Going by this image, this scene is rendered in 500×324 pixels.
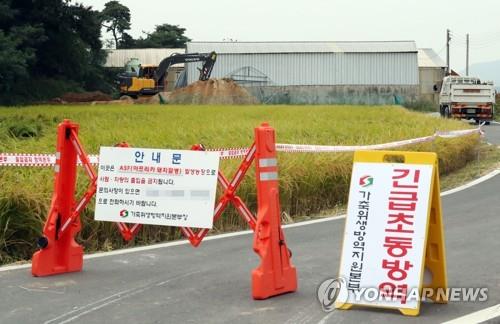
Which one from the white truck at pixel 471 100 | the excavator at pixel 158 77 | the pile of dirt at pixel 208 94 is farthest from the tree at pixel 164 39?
the white truck at pixel 471 100

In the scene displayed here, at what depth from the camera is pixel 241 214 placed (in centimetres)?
596

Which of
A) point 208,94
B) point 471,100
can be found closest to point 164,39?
point 208,94

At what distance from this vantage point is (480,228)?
26.9 ft

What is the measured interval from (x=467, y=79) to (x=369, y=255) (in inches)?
1365

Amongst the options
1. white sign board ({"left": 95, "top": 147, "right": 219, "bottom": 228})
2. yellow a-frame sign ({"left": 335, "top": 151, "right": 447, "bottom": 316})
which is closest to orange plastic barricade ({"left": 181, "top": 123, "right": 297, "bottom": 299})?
white sign board ({"left": 95, "top": 147, "right": 219, "bottom": 228})

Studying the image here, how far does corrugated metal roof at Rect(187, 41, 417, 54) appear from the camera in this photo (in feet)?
192

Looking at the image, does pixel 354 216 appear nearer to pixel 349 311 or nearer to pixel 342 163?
pixel 349 311

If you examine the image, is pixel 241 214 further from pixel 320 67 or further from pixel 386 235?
pixel 320 67

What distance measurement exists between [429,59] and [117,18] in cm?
4499

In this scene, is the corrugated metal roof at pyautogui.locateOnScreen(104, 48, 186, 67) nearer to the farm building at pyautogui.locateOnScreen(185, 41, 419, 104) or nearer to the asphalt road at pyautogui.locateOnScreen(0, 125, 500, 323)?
the farm building at pyautogui.locateOnScreen(185, 41, 419, 104)

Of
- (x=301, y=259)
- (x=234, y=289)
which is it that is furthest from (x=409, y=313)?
(x=301, y=259)

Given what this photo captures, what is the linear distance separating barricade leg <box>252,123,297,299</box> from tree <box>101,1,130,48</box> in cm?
8670

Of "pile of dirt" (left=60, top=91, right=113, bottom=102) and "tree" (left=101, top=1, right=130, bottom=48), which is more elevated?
"tree" (left=101, top=1, right=130, bottom=48)

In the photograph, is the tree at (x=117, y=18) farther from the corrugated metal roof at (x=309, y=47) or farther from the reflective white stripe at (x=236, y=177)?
the reflective white stripe at (x=236, y=177)
